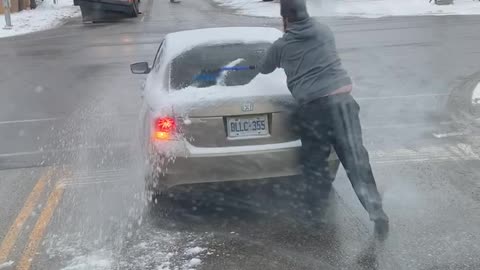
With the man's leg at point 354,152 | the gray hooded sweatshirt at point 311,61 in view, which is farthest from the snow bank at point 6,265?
the man's leg at point 354,152

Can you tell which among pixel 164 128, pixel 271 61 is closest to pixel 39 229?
pixel 164 128

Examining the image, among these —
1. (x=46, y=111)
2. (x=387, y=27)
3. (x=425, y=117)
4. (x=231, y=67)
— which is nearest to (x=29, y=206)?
(x=231, y=67)

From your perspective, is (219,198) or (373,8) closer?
(219,198)

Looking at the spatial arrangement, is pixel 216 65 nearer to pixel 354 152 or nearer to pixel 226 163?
pixel 226 163

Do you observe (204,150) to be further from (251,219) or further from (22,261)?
(22,261)

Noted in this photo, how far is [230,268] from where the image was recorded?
13.4 feet

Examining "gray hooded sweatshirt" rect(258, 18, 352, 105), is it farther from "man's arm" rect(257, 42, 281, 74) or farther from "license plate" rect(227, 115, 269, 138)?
"license plate" rect(227, 115, 269, 138)

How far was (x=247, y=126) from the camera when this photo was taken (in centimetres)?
476

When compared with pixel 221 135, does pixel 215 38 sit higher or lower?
higher

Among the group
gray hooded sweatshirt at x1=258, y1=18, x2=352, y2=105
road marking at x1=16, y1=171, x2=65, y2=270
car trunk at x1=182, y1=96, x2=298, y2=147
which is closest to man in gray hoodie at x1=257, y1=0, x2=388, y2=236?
gray hooded sweatshirt at x1=258, y1=18, x2=352, y2=105

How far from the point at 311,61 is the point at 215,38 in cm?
138

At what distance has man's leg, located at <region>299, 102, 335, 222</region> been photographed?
458 centimetres

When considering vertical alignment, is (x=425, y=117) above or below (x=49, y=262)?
below

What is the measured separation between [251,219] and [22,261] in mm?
1775
